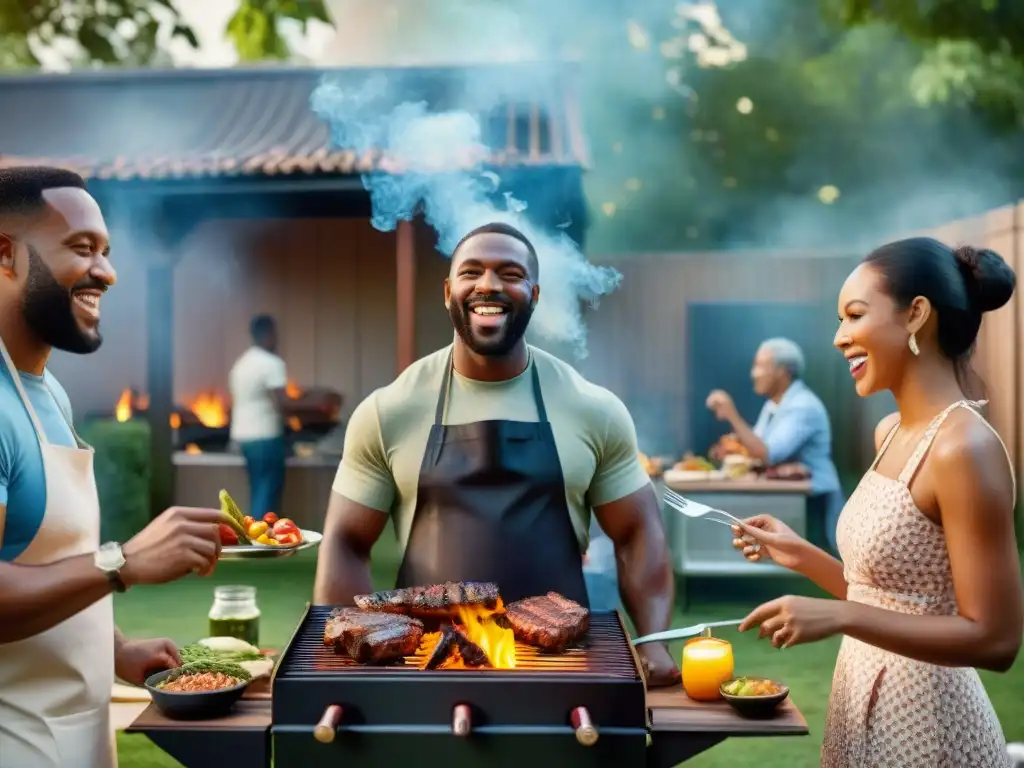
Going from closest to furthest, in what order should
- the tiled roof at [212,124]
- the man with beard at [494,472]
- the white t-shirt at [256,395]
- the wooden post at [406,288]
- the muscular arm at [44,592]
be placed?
the muscular arm at [44,592]
the man with beard at [494,472]
the white t-shirt at [256,395]
the tiled roof at [212,124]
the wooden post at [406,288]

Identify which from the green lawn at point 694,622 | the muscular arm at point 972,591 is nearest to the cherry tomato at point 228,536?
the muscular arm at point 972,591

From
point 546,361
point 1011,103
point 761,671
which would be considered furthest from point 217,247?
point 1011,103

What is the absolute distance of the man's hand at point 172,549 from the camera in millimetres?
2152

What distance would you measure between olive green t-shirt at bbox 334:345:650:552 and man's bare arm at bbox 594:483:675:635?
0.05 m

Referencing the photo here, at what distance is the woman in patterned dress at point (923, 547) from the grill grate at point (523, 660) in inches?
15.6

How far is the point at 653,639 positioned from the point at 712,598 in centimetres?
572

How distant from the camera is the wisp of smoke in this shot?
18.1 ft

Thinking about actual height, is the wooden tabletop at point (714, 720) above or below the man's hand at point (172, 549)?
below

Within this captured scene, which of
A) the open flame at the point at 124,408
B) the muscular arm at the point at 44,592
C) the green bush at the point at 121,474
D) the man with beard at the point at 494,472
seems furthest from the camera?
the open flame at the point at 124,408

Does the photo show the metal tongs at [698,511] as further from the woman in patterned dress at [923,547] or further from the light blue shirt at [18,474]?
the light blue shirt at [18,474]

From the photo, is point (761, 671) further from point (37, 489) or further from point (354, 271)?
point (354, 271)

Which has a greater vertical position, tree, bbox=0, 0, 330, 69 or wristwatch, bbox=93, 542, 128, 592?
tree, bbox=0, 0, 330, 69

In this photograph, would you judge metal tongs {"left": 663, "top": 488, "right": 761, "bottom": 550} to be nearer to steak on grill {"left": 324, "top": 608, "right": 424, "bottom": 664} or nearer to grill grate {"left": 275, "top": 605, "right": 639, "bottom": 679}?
grill grate {"left": 275, "top": 605, "right": 639, "bottom": 679}

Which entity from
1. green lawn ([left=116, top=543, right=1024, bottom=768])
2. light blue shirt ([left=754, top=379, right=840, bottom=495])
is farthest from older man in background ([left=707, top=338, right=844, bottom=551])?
green lawn ([left=116, top=543, right=1024, bottom=768])
